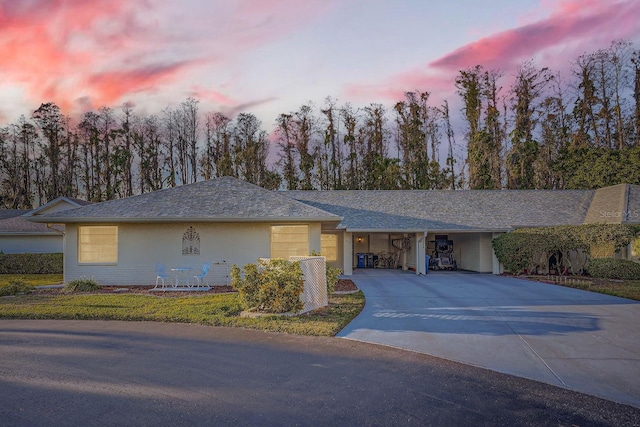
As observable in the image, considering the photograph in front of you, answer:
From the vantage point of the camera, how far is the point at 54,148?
39.8 m

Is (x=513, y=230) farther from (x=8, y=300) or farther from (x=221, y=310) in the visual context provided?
(x=8, y=300)

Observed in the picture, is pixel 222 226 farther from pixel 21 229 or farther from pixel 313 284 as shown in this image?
pixel 21 229

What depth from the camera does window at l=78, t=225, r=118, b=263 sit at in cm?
1627

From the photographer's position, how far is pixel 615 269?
17.9 m

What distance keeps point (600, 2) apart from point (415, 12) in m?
5.85

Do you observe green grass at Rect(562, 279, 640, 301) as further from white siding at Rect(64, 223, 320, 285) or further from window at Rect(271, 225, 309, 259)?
window at Rect(271, 225, 309, 259)

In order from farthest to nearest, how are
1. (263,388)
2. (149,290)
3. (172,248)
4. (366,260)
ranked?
(366,260)
(172,248)
(149,290)
(263,388)

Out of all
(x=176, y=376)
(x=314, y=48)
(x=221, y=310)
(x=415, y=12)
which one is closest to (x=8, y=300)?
(x=221, y=310)

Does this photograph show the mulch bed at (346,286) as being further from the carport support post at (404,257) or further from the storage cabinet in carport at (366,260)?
the storage cabinet in carport at (366,260)

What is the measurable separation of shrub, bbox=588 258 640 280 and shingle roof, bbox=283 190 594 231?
338 centimetres

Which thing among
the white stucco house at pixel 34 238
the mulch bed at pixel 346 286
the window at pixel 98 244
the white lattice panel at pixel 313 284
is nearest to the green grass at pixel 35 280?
the window at pixel 98 244

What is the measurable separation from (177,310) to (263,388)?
20.3 feet

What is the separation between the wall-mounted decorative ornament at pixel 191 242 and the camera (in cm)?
1612

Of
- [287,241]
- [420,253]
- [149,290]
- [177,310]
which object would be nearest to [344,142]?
[420,253]
